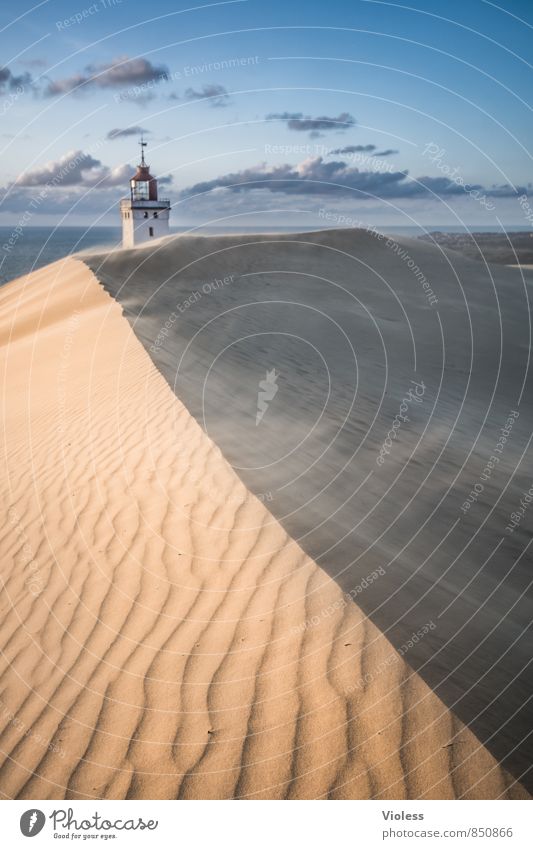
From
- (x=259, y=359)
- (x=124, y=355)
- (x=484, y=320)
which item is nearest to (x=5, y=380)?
(x=124, y=355)

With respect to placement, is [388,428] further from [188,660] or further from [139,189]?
[139,189]

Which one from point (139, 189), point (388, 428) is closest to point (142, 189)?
point (139, 189)

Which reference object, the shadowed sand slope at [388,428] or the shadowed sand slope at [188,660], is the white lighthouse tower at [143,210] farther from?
the shadowed sand slope at [188,660]

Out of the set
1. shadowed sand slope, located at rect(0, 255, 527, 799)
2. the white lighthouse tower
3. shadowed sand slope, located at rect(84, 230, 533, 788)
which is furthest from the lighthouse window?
shadowed sand slope, located at rect(0, 255, 527, 799)

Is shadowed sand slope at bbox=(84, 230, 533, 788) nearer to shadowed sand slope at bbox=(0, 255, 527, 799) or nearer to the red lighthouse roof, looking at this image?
shadowed sand slope at bbox=(0, 255, 527, 799)

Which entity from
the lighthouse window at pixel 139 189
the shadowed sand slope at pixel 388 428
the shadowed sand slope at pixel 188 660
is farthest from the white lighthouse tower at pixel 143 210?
the shadowed sand slope at pixel 188 660

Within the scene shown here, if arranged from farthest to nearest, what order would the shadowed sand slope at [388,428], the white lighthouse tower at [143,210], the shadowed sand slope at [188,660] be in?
1. the white lighthouse tower at [143,210]
2. the shadowed sand slope at [388,428]
3. the shadowed sand slope at [188,660]
